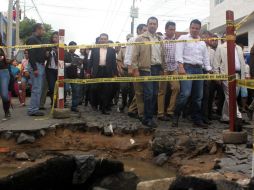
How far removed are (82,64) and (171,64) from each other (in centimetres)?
318

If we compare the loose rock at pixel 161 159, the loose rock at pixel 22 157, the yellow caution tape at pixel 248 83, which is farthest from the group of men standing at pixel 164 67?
the loose rock at pixel 22 157

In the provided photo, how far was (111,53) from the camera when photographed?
8.21m

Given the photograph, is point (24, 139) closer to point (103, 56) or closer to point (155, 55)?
point (155, 55)

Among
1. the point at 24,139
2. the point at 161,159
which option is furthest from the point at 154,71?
the point at 24,139

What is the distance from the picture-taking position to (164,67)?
7.18 metres

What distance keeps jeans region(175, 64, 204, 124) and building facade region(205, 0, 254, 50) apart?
1114cm

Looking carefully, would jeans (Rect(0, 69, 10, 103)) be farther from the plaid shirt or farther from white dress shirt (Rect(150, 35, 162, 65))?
the plaid shirt

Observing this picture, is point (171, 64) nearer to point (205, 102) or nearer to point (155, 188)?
point (205, 102)

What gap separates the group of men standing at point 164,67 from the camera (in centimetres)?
658

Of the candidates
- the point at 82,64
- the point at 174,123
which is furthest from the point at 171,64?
the point at 82,64

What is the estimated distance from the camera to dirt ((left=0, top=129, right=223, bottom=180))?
196 inches

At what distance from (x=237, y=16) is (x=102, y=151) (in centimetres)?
1590

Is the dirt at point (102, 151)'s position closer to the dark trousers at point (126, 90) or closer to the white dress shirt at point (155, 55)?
the white dress shirt at point (155, 55)

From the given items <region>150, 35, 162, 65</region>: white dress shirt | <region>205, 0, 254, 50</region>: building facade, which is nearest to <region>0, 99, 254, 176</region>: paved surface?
<region>150, 35, 162, 65</region>: white dress shirt
